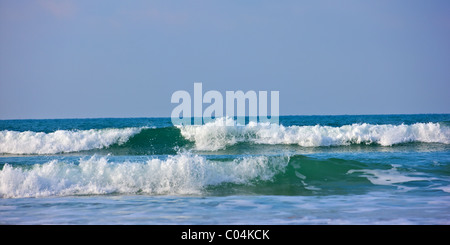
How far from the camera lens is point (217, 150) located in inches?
660

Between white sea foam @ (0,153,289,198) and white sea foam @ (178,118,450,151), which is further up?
white sea foam @ (178,118,450,151)

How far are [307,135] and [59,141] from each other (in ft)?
32.2

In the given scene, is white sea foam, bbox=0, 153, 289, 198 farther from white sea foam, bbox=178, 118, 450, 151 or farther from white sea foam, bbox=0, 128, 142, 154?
white sea foam, bbox=0, 128, 142, 154

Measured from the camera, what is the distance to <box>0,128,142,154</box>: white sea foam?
56.9 feet

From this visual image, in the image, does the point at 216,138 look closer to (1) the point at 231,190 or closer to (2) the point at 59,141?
(2) the point at 59,141

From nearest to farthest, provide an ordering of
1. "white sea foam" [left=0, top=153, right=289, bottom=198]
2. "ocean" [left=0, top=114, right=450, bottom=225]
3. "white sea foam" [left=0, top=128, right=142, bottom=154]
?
1. "ocean" [left=0, top=114, right=450, bottom=225]
2. "white sea foam" [left=0, top=153, right=289, bottom=198]
3. "white sea foam" [left=0, top=128, right=142, bottom=154]

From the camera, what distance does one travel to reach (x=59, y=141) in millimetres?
17812

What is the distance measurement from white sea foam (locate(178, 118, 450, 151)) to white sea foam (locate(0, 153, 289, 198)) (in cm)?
734

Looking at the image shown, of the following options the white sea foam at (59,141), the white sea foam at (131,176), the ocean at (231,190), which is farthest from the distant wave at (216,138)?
the white sea foam at (131,176)

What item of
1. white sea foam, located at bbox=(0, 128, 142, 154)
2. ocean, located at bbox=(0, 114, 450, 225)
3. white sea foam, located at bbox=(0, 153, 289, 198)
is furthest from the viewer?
white sea foam, located at bbox=(0, 128, 142, 154)

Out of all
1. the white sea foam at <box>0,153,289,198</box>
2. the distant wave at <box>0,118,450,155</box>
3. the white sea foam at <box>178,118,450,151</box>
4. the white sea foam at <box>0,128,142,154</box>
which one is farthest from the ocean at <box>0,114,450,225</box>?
the white sea foam at <box>0,128,142,154</box>
